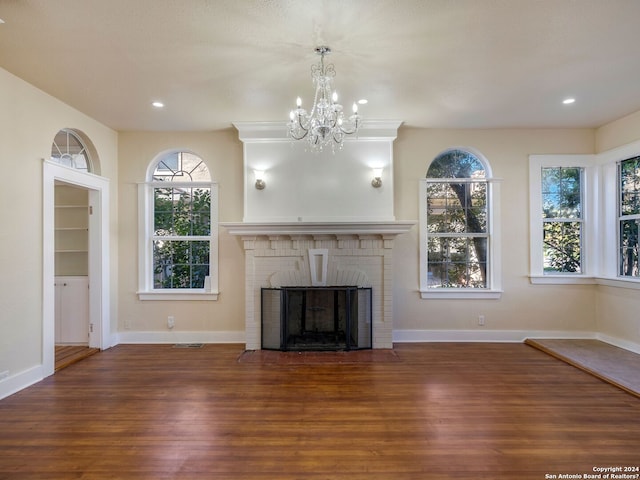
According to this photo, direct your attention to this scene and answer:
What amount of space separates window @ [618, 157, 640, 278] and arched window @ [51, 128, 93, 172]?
263 inches

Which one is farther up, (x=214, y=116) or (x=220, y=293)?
(x=214, y=116)

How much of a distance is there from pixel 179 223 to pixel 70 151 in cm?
146

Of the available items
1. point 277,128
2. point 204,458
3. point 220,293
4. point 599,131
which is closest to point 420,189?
point 277,128

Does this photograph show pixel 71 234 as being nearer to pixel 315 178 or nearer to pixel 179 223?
pixel 179 223

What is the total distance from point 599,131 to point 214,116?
5.00 metres

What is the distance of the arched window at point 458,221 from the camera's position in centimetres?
448

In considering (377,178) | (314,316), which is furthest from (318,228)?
(314,316)

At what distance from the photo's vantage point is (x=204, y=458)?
6.72 feet

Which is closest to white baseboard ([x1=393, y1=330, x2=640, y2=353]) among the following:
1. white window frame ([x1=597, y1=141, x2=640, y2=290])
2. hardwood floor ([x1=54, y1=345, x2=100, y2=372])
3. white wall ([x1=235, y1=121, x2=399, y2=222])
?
white window frame ([x1=597, y1=141, x2=640, y2=290])

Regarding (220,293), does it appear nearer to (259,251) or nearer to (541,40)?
(259,251)

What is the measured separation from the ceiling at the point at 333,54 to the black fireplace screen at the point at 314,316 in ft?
7.32

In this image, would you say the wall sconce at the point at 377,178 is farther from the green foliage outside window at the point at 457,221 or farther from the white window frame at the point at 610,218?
the white window frame at the point at 610,218

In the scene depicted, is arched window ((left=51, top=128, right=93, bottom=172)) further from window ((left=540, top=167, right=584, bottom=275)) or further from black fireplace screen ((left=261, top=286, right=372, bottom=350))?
window ((left=540, top=167, right=584, bottom=275))

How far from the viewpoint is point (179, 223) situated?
4543mm
